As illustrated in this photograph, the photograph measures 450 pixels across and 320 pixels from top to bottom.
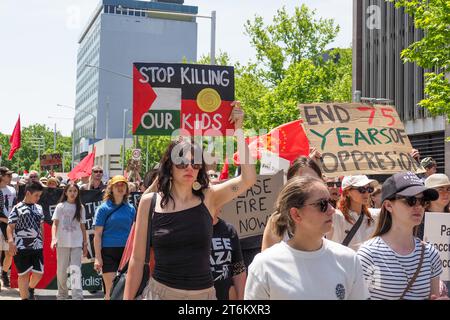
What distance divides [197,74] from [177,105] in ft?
1.23

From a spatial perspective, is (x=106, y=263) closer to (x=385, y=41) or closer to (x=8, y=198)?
(x=8, y=198)

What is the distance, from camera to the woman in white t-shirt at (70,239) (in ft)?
36.6

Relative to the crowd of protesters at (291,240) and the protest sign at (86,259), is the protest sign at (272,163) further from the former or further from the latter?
the crowd of protesters at (291,240)

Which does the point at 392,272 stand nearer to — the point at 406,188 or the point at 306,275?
the point at 406,188

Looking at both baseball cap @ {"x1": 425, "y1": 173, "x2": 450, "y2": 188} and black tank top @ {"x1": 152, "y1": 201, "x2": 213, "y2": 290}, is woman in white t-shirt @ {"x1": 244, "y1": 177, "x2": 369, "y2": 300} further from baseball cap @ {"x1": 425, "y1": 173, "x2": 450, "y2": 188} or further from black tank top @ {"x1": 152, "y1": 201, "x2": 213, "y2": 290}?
baseball cap @ {"x1": 425, "y1": 173, "x2": 450, "y2": 188}

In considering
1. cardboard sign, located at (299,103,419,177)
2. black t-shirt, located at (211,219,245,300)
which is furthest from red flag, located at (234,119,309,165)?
black t-shirt, located at (211,219,245,300)

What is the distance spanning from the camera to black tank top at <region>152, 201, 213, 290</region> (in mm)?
4422

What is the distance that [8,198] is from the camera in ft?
43.8

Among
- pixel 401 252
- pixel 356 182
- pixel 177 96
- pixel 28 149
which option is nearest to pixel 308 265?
pixel 401 252

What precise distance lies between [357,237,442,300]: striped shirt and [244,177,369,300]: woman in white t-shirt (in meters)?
0.54

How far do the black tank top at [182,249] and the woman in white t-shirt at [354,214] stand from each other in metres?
1.58

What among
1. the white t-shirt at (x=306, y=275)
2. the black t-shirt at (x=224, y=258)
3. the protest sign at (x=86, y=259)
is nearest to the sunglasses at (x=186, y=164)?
the black t-shirt at (x=224, y=258)

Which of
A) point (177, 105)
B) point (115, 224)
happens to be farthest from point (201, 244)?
point (115, 224)

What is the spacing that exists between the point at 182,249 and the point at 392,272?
4.17ft
